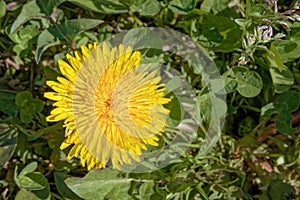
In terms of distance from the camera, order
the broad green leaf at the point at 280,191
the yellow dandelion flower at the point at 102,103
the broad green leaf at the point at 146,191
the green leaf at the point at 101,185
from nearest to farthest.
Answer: the yellow dandelion flower at the point at 102,103 → the green leaf at the point at 101,185 → the broad green leaf at the point at 146,191 → the broad green leaf at the point at 280,191

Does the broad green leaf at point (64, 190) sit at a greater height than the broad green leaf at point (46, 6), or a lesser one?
lesser

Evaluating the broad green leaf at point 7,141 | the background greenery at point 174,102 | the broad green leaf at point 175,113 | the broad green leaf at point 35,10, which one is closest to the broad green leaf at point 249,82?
the background greenery at point 174,102

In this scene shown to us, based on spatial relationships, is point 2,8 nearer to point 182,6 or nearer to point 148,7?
point 148,7

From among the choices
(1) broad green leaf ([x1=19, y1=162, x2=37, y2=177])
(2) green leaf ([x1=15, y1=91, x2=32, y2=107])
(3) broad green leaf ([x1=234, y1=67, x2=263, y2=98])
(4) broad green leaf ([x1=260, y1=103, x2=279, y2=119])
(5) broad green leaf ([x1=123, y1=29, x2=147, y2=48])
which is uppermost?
(5) broad green leaf ([x1=123, y1=29, x2=147, y2=48])

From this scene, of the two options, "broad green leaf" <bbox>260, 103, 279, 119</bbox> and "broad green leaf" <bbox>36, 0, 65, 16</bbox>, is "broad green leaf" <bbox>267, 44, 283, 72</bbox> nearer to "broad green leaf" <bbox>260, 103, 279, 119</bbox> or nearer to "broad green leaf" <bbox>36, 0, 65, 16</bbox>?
"broad green leaf" <bbox>260, 103, 279, 119</bbox>

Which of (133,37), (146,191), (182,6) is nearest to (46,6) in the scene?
(133,37)

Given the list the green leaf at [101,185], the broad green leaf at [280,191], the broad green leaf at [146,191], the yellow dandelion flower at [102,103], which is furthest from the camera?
the broad green leaf at [280,191]

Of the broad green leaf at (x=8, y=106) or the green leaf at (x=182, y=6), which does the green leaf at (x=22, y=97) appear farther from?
the green leaf at (x=182, y=6)

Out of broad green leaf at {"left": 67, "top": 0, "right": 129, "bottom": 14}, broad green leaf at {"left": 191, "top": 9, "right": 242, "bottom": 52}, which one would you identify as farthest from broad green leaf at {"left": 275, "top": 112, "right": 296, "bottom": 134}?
broad green leaf at {"left": 67, "top": 0, "right": 129, "bottom": 14}

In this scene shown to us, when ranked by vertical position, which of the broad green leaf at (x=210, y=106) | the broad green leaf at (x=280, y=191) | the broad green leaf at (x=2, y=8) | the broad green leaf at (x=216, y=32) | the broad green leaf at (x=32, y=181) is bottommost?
the broad green leaf at (x=280, y=191)
